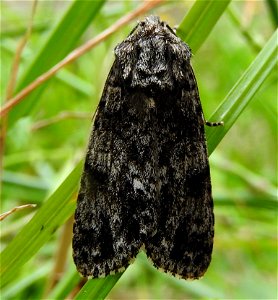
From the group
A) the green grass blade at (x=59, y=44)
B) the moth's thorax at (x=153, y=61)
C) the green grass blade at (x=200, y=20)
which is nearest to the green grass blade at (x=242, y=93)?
the green grass blade at (x=200, y=20)

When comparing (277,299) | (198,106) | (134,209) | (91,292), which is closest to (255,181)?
(277,299)

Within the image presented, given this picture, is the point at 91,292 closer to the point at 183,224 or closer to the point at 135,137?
the point at 183,224

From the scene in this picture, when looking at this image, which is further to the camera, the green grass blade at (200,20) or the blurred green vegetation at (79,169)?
the blurred green vegetation at (79,169)

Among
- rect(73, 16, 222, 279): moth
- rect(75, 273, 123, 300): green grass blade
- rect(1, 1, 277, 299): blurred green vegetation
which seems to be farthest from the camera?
rect(1, 1, 277, 299): blurred green vegetation

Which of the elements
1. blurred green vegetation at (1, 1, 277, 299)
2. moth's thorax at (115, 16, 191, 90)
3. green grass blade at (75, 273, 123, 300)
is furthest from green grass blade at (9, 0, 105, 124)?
green grass blade at (75, 273, 123, 300)

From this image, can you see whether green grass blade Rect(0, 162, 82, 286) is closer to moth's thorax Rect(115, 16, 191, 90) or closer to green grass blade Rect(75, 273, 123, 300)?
green grass blade Rect(75, 273, 123, 300)

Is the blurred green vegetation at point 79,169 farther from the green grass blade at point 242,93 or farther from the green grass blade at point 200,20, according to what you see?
the green grass blade at point 242,93

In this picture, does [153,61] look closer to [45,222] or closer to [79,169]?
[79,169]
